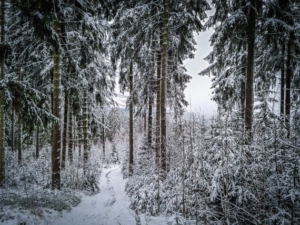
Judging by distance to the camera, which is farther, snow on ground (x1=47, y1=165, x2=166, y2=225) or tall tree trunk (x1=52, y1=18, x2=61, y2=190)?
tall tree trunk (x1=52, y1=18, x2=61, y2=190)

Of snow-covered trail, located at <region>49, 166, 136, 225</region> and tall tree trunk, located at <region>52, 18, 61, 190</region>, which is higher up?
tall tree trunk, located at <region>52, 18, 61, 190</region>

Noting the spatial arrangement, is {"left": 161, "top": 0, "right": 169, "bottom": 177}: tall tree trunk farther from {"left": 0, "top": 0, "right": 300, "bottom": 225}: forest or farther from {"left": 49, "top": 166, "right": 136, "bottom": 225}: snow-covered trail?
{"left": 49, "top": 166, "right": 136, "bottom": 225}: snow-covered trail

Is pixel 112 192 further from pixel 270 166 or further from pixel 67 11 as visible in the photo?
pixel 67 11

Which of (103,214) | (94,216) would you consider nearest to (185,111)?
(103,214)

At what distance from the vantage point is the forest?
4801 millimetres

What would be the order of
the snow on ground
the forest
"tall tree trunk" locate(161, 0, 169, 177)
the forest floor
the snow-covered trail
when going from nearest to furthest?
the forest < the forest floor < the snow on ground < the snow-covered trail < "tall tree trunk" locate(161, 0, 169, 177)

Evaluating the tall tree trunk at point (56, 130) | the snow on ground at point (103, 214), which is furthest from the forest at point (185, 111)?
the snow on ground at point (103, 214)

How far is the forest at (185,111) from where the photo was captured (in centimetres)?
480

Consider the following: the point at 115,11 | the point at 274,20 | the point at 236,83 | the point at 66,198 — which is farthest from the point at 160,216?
the point at 115,11

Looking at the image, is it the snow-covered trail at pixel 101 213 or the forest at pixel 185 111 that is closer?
the forest at pixel 185 111

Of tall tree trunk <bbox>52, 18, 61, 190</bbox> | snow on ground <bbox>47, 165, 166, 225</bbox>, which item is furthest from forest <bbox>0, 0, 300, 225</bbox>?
snow on ground <bbox>47, 165, 166, 225</bbox>

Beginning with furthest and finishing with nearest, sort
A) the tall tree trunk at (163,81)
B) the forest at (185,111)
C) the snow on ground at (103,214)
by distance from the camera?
the tall tree trunk at (163,81)
the snow on ground at (103,214)
the forest at (185,111)

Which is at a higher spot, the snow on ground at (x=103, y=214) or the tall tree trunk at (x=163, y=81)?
the tall tree trunk at (x=163, y=81)

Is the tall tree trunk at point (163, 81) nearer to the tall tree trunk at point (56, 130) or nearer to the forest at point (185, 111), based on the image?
the forest at point (185, 111)
